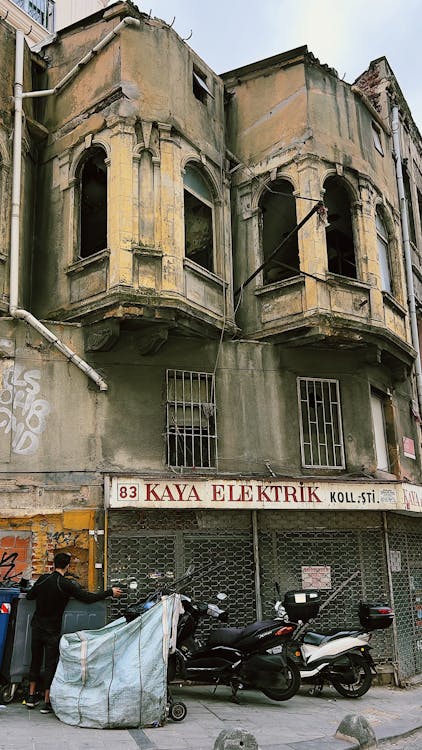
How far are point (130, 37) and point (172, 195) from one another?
2.92 meters

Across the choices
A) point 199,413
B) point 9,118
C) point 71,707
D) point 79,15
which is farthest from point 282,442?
point 79,15

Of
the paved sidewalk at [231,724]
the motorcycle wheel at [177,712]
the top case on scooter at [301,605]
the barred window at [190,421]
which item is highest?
the barred window at [190,421]

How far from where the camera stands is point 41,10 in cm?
2094

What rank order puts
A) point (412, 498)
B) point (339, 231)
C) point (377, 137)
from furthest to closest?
point (377, 137) < point (339, 231) < point (412, 498)

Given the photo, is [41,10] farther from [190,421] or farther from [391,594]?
[391,594]

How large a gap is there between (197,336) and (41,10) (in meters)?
13.8

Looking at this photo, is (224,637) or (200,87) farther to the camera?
(200,87)

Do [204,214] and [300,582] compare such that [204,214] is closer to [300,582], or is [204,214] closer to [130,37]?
[130,37]

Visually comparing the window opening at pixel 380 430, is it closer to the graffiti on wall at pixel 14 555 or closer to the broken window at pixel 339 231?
the broken window at pixel 339 231

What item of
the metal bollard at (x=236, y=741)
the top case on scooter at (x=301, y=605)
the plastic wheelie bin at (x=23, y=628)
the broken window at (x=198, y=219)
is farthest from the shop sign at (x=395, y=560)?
Answer: the metal bollard at (x=236, y=741)

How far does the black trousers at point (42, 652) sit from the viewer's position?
26.7 feet

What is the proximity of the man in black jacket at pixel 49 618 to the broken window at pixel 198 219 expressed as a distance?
6.99 metres

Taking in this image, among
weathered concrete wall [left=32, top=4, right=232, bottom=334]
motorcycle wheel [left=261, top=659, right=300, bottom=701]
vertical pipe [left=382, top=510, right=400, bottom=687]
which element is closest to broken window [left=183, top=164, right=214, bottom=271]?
weathered concrete wall [left=32, top=4, right=232, bottom=334]

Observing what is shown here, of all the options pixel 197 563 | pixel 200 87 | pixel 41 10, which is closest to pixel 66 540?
pixel 197 563
